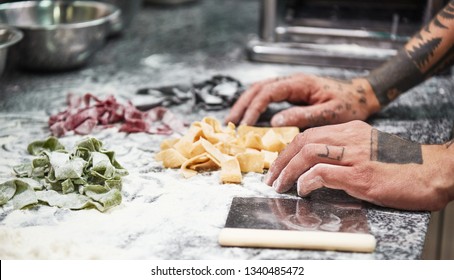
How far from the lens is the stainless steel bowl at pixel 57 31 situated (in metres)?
2.10

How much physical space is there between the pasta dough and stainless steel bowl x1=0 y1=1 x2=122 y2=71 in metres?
0.70

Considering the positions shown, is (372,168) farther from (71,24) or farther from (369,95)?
(71,24)

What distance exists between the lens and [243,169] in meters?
1.53

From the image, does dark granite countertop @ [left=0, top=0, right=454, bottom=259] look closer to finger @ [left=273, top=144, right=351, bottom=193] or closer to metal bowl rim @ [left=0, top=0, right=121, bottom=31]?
finger @ [left=273, top=144, right=351, bottom=193]

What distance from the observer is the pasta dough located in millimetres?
1514

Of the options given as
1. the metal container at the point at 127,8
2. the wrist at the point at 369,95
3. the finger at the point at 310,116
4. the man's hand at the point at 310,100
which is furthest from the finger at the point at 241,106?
the metal container at the point at 127,8

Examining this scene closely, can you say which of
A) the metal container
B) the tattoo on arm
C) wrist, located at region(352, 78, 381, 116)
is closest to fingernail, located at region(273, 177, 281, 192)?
the tattoo on arm

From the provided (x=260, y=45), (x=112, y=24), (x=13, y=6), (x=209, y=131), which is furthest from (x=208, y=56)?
(x=209, y=131)

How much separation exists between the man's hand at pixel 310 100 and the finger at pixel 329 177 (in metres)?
0.42

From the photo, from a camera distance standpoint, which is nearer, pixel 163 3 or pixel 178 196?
pixel 178 196

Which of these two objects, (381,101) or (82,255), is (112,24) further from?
(82,255)

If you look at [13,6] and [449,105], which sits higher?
[13,6]

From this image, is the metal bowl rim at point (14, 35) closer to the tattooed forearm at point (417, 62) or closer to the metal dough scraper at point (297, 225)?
the metal dough scraper at point (297, 225)

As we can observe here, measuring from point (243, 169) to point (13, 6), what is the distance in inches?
49.9
